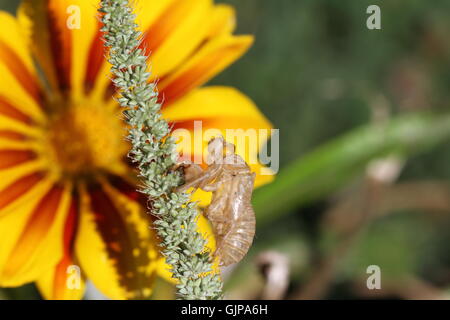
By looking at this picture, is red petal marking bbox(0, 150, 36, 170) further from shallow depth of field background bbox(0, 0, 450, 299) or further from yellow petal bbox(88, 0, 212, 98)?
shallow depth of field background bbox(0, 0, 450, 299)

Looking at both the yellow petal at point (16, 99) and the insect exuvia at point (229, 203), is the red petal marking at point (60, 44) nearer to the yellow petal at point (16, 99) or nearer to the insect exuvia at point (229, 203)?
the yellow petal at point (16, 99)

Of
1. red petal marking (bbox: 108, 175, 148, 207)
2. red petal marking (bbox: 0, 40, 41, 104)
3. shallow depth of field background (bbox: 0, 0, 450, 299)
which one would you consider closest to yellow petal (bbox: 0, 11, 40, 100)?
red petal marking (bbox: 0, 40, 41, 104)

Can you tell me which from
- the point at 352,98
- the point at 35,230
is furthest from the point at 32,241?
the point at 352,98

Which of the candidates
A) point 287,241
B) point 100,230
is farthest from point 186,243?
point 287,241

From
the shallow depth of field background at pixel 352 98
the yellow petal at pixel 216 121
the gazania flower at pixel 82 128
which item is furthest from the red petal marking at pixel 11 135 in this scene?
the shallow depth of field background at pixel 352 98

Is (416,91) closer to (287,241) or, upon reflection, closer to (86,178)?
(287,241)
